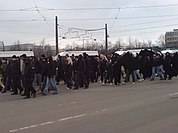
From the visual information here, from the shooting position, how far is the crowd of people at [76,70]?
18.7 meters

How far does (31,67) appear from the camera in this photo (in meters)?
18.1

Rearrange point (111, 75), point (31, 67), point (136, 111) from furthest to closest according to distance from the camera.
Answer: point (111, 75) → point (31, 67) → point (136, 111)

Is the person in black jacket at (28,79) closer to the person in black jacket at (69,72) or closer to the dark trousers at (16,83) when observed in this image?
the dark trousers at (16,83)

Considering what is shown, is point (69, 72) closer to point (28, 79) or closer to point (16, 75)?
point (16, 75)

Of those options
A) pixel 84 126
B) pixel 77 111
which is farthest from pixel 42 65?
pixel 84 126

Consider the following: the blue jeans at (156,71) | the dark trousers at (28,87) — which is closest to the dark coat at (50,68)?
the dark trousers at (28,87)

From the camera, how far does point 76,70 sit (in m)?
21.6

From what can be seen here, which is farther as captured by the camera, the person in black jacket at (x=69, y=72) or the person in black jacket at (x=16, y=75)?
the person in black jacket at (x=69, y=72)

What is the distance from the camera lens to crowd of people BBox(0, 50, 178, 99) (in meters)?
18.7

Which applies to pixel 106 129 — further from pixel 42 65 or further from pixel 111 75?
pixel 111 75

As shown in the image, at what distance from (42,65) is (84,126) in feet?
31.7

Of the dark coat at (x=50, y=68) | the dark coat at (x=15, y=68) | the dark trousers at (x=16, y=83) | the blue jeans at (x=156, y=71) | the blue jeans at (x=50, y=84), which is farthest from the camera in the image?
the blue jeans at (x=156, y=71)

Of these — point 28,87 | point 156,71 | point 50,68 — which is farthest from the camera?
point 156,71

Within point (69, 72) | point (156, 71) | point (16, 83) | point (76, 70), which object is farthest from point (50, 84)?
point (156, 71)
